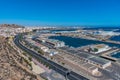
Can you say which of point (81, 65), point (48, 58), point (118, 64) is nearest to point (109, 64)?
point (118, 64)

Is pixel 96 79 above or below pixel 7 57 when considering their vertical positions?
below

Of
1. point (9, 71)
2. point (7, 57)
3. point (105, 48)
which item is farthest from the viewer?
point (105, 48)

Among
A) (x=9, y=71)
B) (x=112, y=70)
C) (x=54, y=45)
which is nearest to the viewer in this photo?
(x=9, y=71)

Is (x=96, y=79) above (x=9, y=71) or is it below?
below

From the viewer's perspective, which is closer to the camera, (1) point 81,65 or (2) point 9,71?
(2) point 9,71

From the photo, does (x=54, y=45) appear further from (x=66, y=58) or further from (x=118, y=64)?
(x=118, y=64)

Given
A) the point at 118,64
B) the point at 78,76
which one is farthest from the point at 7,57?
the point at 118,64

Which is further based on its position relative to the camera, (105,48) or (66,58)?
(105,48)

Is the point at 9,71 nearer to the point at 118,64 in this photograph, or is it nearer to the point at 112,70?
the point at 112,70

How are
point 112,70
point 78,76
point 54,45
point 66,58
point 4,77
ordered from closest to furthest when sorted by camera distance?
point 4,77, point 78,76, point 112,70, point 66,58, point 54,45
